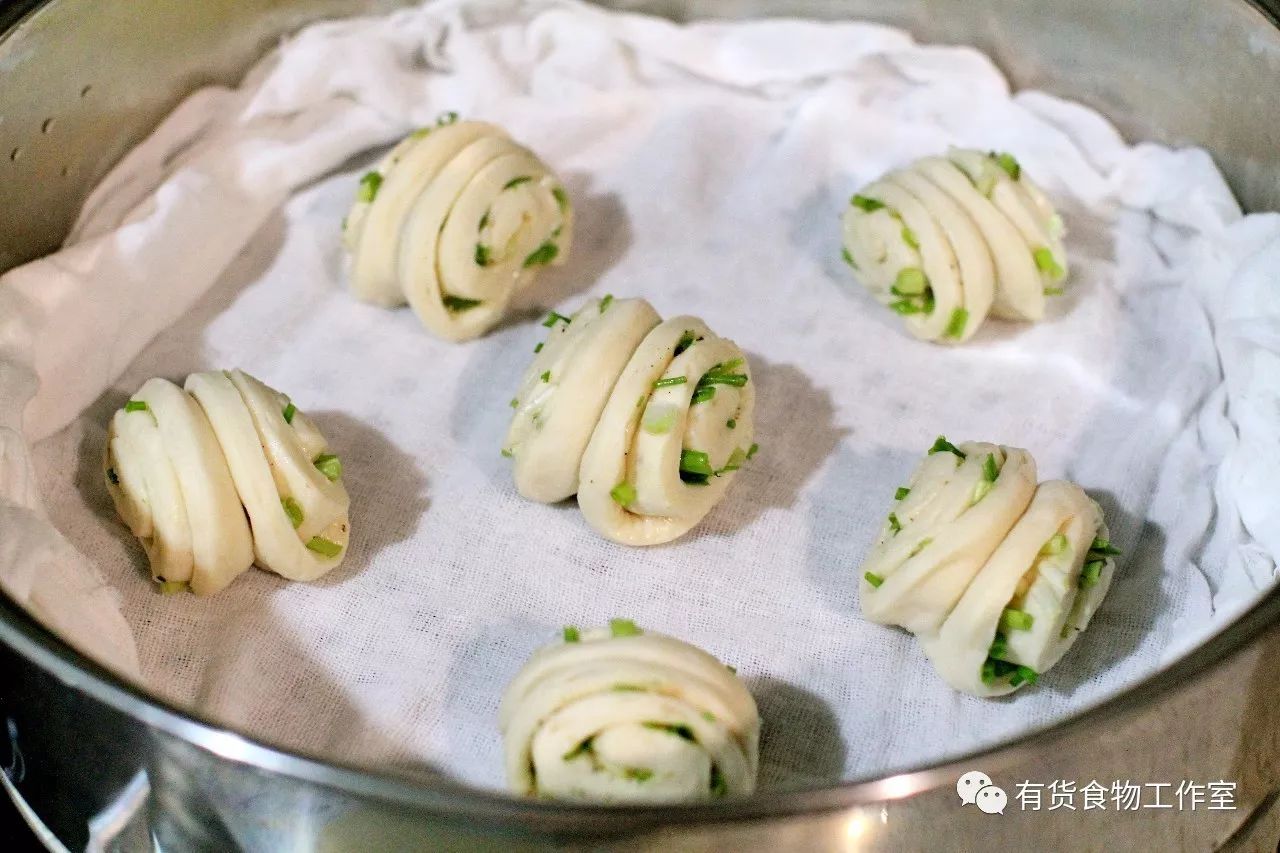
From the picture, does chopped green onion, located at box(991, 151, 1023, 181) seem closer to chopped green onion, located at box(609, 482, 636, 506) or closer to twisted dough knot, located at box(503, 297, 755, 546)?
twisted dough knot, located at box(503, 297, 755, 546)

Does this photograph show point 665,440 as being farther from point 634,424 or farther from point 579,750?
point 579,750

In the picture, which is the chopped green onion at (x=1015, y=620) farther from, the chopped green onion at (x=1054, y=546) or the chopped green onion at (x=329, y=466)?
the chopped green onion at (x=329, y=466)

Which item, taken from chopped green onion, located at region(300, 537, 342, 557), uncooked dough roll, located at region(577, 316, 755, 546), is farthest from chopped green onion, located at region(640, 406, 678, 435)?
chopped green onion, located at region(300, 537, 342, 557)

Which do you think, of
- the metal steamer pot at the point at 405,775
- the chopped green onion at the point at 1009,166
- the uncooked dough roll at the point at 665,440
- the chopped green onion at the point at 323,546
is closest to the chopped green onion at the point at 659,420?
the uncooked dough roll at the point at 665,440

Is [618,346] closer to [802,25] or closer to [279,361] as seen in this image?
[279,361]

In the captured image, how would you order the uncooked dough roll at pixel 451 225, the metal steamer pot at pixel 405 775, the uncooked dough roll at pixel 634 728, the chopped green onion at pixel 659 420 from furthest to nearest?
the uncooked dough roll at pixel 451 225, the chopped green onion at pixel 659 420, the uncooked dough roll at pixel 634 728, the metal steamer pot at pixel 405 775

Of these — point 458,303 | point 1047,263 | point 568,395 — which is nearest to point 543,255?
point 458,303
